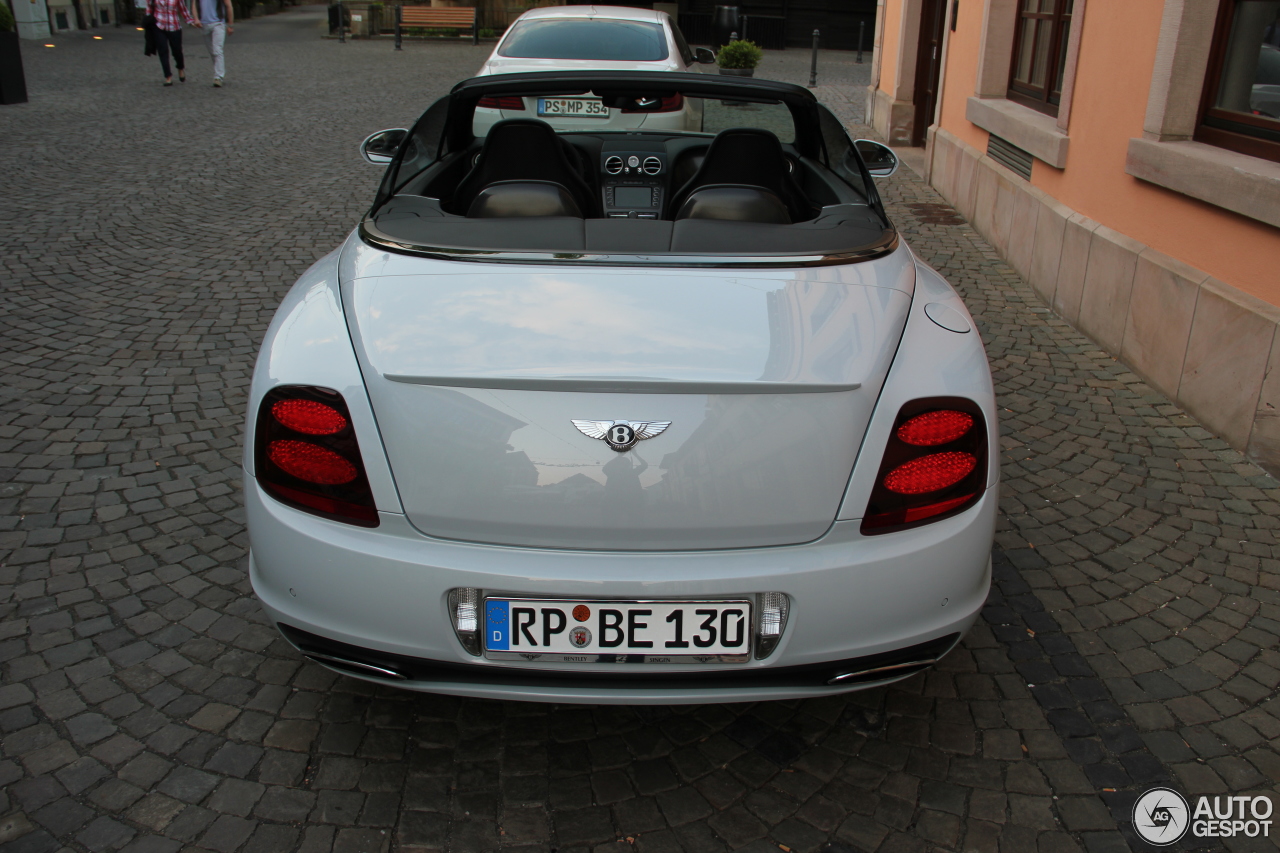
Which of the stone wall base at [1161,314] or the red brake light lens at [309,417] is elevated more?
the red brake light lens at [309,417]

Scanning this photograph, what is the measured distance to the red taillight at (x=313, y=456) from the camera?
210 centimetres

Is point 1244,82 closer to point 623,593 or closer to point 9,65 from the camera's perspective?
point 623,593

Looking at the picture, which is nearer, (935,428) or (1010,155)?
(935,428)

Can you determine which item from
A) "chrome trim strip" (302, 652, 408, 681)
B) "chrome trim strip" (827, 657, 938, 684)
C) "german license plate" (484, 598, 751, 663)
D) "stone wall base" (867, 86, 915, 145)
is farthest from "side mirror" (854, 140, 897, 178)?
"stone wall base" (867, 86, 915, 145)

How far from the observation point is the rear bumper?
2023 millimetres

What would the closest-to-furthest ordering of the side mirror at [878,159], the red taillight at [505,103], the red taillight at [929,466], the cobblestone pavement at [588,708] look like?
the red taillight at [929,466] → the cobblestone pavement at [588,708] → the side mirror at [878,159] → the red taillight at [505,103]

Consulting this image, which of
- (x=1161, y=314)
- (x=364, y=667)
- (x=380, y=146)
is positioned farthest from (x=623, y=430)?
(x=1161, y=314)

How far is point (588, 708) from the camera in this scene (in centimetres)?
267

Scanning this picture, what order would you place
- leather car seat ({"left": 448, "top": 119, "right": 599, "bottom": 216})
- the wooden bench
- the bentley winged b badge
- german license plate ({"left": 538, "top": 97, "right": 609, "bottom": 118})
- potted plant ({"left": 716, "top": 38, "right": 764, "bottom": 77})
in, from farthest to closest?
1. the wooden bench
2. potted plant ({"left": 716, "top": 38, "right": 764, "bottom": 77})
3. german license plate ({"left": 538, "top": 97, "right": 609, "bottom": 118})
4. leather car seat ({"left": 448, "top": 119, "right": 599, "bottom": 216})
5. the bentley winged b badge

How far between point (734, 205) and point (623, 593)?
4.87 feet

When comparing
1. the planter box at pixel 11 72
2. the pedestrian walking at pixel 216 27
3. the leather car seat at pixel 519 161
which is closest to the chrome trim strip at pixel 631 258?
the leather car seat at pixel 519 161

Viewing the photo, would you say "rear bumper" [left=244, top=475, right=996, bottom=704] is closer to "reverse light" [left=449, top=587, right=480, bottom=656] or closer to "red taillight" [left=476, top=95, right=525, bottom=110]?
"reverse light" [left=449, top=587, right=480, bottom=656]

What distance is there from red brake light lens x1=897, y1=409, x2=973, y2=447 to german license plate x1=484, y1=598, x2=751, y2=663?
1.61 ft

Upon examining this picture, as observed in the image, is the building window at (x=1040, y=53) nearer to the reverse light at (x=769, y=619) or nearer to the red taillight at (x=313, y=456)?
the reverse light at (x=769, y=619)
